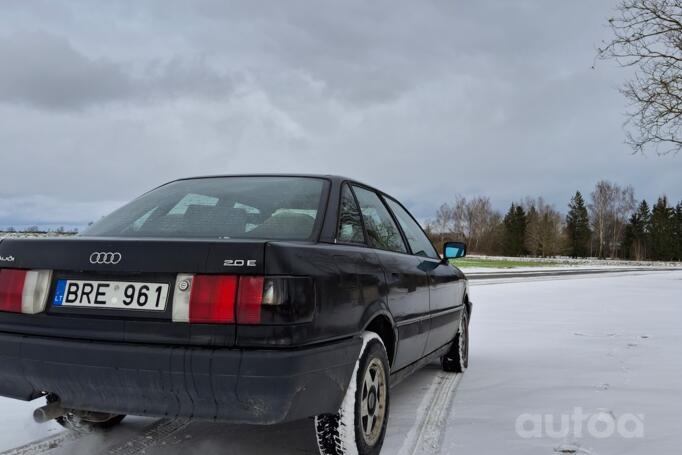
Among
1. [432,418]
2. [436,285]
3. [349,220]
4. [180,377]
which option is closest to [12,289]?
[180,377]

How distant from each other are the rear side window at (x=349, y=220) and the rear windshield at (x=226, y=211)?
0.15 metres

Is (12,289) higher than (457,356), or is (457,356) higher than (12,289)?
(12,289)

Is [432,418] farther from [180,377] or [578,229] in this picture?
[578,229]

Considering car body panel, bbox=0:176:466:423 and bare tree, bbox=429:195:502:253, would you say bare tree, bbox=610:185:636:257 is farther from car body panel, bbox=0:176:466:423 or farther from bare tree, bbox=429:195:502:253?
car body panel, bbox=0:176:466:423


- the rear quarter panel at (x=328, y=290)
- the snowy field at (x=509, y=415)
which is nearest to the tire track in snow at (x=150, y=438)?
the snowy field at (x=509, y=415)

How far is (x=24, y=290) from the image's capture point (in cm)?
245

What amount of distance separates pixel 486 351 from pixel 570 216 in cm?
10166

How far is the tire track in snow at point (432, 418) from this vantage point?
296 cm

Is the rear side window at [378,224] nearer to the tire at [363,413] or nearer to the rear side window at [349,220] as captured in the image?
the rear side window at [349,220]

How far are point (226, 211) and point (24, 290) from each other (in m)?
0.99

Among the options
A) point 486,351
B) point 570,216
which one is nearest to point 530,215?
point 570,216

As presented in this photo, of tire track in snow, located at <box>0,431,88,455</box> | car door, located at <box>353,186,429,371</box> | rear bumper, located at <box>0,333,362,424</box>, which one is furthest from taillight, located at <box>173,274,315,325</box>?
tire track in snow, located at <box>0,431,88,455</box>

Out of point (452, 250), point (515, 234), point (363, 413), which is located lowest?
point (363, 413)

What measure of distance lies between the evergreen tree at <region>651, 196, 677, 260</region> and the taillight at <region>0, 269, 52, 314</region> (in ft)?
344
